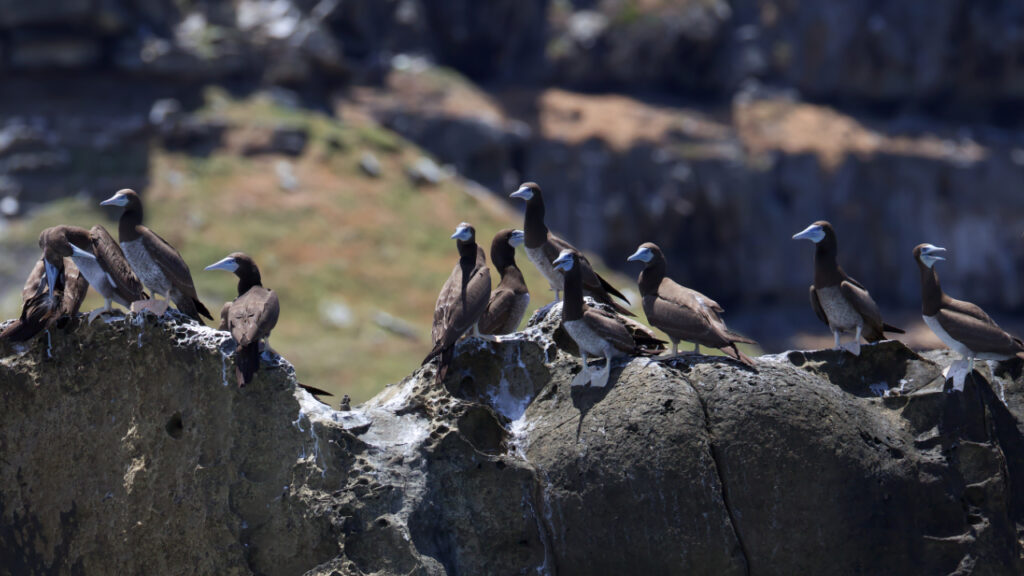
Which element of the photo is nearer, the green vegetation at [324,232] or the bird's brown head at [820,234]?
the bird's brown head at [820,234]

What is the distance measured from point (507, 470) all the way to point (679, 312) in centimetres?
200

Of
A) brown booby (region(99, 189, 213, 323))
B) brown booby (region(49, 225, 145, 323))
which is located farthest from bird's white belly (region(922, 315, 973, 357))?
brown booby (region(49, 225, 145, 323))

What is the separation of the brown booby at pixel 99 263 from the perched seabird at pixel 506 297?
10.4 feet

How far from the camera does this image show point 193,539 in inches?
384

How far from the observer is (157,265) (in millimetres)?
10508

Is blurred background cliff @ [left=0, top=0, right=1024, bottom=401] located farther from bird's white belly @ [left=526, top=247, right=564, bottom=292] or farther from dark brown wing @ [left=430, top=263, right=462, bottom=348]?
dark brown wing @ [left=430, top=263, right=462, bottom=348]

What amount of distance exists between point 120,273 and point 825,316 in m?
6.44

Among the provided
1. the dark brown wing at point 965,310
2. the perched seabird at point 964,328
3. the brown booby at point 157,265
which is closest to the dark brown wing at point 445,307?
the brown booby at point 157,265

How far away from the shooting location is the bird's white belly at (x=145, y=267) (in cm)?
1051

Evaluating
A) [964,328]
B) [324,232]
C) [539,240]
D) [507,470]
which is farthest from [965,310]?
[324,232]

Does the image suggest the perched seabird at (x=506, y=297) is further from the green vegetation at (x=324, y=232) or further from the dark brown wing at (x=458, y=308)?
the green vegetation at (x=324, y=232)

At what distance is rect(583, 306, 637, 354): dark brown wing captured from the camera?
9836mm

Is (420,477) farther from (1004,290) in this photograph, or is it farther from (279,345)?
(1004,290)

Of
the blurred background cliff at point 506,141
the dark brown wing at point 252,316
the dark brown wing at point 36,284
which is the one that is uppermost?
the dark brown wing at point 36,284
